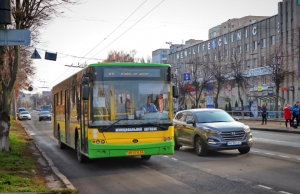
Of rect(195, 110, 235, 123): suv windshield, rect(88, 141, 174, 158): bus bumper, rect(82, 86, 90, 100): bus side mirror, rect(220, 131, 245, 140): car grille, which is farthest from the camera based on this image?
rect(195, 110, 235, 123): suv windshield

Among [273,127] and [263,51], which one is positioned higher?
[263,51]

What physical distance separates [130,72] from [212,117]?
4.45 metres

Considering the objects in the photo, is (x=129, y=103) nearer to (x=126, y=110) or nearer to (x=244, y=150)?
(x=126, y=110)

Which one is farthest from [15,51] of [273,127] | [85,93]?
[273,127]

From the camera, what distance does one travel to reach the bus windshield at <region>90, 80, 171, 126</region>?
34.3 feet

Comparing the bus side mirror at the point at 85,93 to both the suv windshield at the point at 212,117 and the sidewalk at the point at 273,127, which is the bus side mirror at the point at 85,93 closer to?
the suv windshield at the point at 212,117

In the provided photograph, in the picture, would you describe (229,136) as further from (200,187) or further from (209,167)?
(200,187)

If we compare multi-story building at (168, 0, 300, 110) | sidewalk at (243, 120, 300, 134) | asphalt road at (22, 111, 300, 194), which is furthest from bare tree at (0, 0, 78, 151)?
multi-story building at (168, 0, 300, 110)

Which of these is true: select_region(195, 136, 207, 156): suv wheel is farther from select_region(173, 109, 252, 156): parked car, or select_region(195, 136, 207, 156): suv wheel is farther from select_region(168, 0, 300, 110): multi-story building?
select_region(168, 0, 300, 110): multi-story building

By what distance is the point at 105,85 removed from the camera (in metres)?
10.6

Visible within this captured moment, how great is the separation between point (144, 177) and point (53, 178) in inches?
81.0

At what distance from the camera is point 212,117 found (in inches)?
555

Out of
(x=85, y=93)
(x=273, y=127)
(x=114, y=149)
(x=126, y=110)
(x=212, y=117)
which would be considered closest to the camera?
(x=85, y=93)

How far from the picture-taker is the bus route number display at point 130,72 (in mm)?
10701
